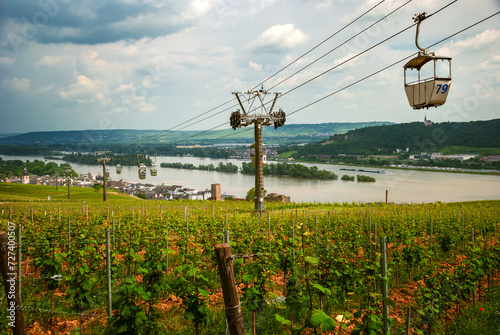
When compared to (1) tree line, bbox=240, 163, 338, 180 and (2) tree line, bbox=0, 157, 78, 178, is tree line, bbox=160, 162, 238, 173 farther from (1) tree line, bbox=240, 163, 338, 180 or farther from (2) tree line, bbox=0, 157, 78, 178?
(2) tree line, bbox=0, 157, 78, 178

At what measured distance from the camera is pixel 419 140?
86688 mm

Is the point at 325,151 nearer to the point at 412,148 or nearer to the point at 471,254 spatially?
the point at 412,148

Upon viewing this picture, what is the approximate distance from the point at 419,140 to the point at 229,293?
94.0m

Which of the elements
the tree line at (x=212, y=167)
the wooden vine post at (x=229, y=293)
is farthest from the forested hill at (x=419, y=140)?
the wooden vine post at (x=229, y=293)

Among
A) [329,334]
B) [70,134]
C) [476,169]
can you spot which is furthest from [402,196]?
[70,134]

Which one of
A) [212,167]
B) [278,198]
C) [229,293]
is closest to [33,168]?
[212,167]

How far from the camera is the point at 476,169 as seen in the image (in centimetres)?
6931

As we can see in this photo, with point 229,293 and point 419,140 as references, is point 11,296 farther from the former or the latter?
point 419,140

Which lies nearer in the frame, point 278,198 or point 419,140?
point 278,198

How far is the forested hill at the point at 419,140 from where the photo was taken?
74.9 meters

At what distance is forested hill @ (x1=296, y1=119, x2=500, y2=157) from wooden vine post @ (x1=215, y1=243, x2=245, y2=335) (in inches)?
3340

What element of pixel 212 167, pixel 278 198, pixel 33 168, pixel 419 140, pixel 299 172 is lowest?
pixel 278 198

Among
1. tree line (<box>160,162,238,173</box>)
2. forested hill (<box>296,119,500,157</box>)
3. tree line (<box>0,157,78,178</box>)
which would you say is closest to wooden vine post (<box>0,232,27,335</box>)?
tree line (<box>0,157,78,178</box>)

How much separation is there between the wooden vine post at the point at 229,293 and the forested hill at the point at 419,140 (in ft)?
278
